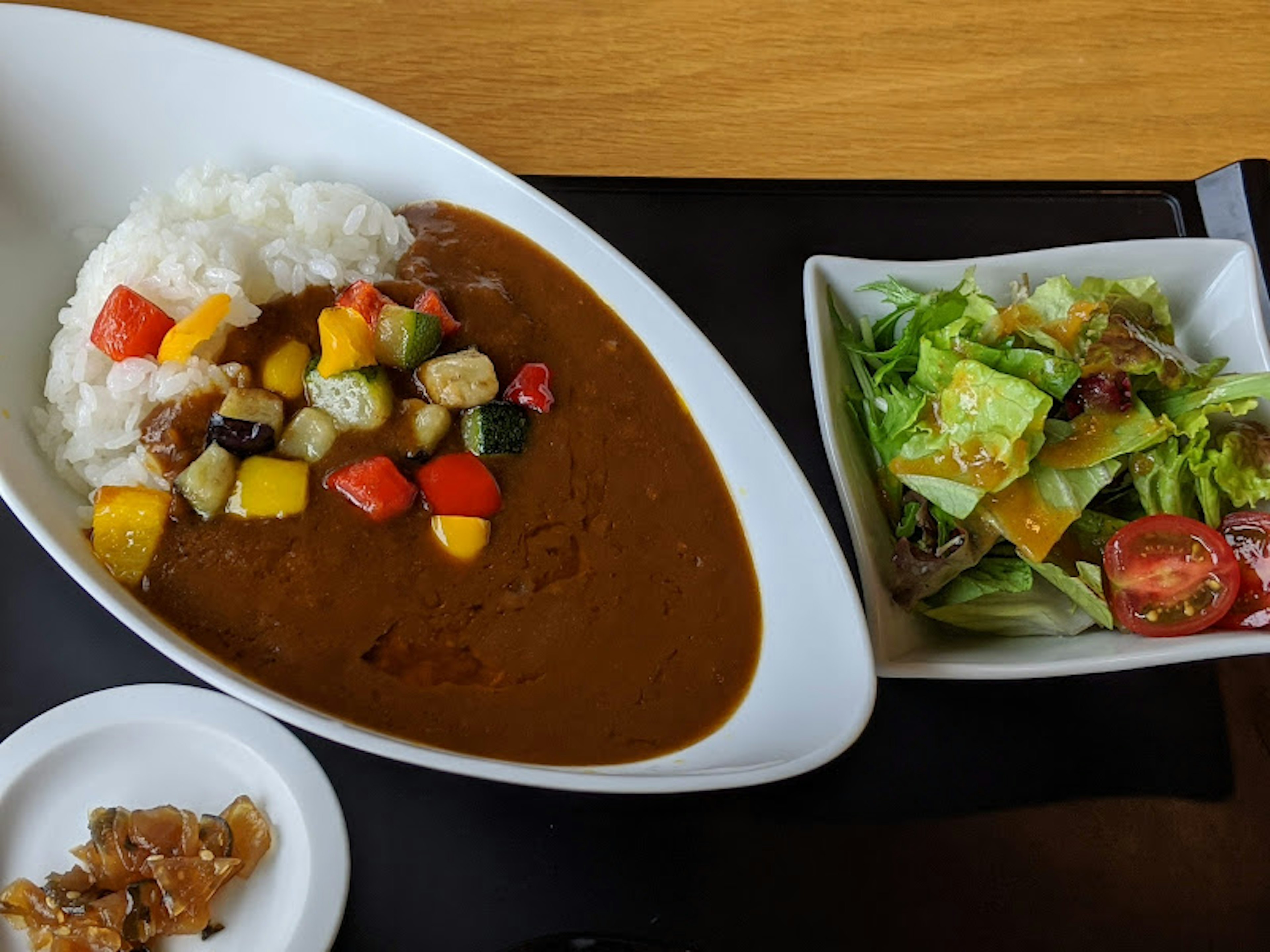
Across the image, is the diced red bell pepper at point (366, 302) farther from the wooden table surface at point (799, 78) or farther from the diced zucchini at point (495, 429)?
the wooden table surface at point (799, 78)

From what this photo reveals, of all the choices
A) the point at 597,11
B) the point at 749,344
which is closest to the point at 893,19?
the point at 597,11

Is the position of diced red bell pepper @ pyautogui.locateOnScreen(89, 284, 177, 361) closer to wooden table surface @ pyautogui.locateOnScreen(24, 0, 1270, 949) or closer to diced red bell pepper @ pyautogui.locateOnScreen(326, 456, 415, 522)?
diced red bell pepper @ pyautogui.locateOnScreen(326, 456, 415, 522)

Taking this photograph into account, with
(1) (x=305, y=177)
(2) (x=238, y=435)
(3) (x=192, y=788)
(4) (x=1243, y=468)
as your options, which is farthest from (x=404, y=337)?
(4) (x=1243, y=468)

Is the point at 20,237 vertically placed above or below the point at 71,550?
above

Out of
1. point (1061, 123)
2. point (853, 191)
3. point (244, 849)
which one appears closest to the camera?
point (244, 849)

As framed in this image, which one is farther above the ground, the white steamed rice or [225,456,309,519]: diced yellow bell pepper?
the white steamed rice

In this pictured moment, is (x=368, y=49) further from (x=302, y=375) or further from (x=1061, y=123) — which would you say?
(x=1061, y=123)

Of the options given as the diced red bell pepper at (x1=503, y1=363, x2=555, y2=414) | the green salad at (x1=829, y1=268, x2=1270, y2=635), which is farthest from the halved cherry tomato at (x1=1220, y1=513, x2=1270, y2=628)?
the diced red bell pepper at (x1=503, y1=363, x2=555, y2=414)

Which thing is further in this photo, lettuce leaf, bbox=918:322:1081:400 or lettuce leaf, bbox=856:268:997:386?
lettuce leaf, bbox=856:268:997:386
